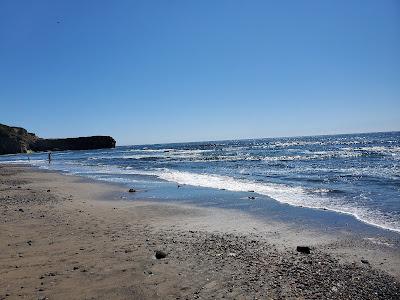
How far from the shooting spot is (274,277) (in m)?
6.50

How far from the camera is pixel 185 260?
7504mm

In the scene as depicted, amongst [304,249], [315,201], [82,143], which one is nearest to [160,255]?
[304,249]

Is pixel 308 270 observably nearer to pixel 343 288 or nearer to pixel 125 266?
pixel 343 288

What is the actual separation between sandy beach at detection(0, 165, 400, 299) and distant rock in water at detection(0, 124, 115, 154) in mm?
116975

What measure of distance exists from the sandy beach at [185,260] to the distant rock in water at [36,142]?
11698 cm

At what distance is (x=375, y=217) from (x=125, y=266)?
26.8 feet

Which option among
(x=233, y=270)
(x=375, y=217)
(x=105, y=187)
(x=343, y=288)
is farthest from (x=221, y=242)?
(x=105, y=187)

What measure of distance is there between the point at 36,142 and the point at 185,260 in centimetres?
14256

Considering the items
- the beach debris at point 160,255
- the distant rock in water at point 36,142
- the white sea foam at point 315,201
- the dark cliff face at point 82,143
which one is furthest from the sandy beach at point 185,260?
the dark cliff face at point 82,143

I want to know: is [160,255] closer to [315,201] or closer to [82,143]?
[315,201]

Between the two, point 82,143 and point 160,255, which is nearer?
point 160,255

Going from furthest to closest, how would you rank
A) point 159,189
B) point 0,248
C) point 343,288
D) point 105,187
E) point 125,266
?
point 105,187 < point 159,189 < point 0,248 < point 125,266 < point 343,288

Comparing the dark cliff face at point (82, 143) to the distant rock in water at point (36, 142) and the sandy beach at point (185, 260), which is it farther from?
the sandy beach at point (185, 260)

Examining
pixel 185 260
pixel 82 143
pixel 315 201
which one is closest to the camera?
pixel 185 260
